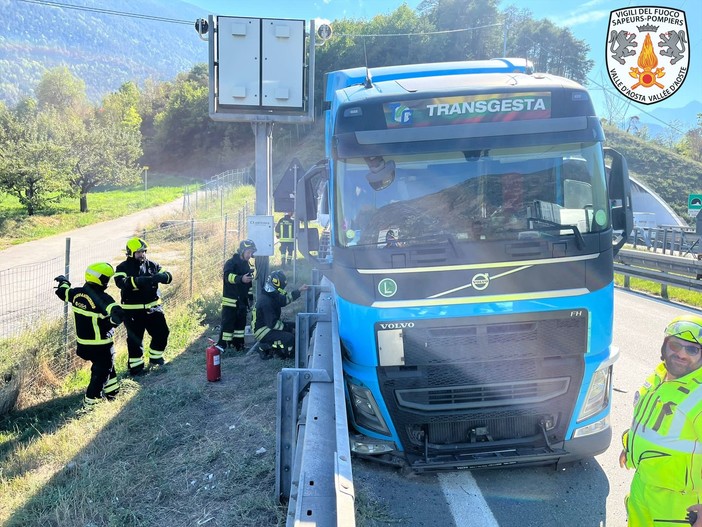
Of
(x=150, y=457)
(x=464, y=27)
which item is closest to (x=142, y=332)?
(x=150, y=457)

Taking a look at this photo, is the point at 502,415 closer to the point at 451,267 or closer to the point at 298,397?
the point at 451,267

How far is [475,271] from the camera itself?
371cm

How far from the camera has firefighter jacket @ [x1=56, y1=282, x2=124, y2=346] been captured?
595cm

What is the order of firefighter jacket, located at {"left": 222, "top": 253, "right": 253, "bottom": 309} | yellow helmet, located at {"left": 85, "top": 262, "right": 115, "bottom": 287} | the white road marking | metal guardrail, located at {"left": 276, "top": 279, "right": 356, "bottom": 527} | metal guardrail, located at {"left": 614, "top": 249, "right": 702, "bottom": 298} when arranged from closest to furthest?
metal guardrail, located at {"left": 276, "top": 279, "right": 356, "bottom": 527} → the white road marking → yellow helmet, located at {"left": 85, "top": 262, "right": 115, "bottom": 287} → firefighter jacket, located at {"left": 222, "top": 253, "right": 253, "bottom": 309} → metal guardrail, located at {"left": 614, "top": 249, "right": 702, "bottom": 298}

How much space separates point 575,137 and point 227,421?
4.29 metres

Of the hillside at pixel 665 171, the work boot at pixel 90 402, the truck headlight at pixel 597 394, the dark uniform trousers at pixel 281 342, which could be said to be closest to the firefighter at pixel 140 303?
the work boot at pixel 90 402

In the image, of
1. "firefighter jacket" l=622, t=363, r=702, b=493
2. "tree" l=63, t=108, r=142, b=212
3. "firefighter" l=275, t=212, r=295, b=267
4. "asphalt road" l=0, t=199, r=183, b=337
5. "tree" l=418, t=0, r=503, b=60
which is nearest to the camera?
"firefighter jacket" l=622, t=363, r=702, b=493

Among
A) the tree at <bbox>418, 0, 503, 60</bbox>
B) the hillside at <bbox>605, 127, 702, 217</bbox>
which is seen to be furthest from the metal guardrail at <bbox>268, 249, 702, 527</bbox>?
the tree at <bbox>418, 0, 503, 60</bbox>

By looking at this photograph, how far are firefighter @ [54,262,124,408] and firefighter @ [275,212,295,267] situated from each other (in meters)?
7.84

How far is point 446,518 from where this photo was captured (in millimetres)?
3580

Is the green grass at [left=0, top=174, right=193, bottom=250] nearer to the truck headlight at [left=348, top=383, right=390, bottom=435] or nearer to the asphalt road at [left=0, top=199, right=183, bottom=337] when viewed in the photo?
the asphalt road at [left=0, top=199, right=183, bottom=337]

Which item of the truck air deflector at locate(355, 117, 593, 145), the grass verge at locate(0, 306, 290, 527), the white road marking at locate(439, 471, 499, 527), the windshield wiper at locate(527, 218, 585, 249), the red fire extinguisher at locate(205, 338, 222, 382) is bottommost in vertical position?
the grass verge at locate(0, 306, 290, 527)

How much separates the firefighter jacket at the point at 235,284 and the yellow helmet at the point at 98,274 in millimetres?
2025

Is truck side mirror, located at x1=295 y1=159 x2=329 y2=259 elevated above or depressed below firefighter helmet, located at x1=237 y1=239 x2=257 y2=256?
above
